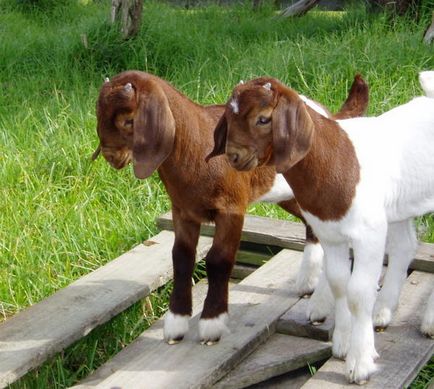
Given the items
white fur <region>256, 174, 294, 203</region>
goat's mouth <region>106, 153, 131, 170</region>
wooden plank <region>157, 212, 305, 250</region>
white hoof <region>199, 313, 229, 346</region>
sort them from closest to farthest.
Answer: goat's mouth <region>106, 153, 131, 170</region> < white hoof <region>199, 313, 229, 346</region> < white fur <region>256, 174, 294, 203</region> < wooden plank <region>157, 212, 305, 250</region>

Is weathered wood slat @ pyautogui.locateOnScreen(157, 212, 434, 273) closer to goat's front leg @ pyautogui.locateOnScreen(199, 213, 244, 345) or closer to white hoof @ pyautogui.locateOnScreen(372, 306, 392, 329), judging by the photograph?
white hoof @ pyautogui.locateOnScreen(372, 306, 392, 329)

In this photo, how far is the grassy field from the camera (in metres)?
3.72

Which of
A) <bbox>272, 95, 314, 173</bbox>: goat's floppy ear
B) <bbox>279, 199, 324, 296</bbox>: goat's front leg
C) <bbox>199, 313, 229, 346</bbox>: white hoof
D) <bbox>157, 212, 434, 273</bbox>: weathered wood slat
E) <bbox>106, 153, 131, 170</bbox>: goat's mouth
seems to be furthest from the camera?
<bbox>157, 212, 434, 273</bbox>: weathered wood slat

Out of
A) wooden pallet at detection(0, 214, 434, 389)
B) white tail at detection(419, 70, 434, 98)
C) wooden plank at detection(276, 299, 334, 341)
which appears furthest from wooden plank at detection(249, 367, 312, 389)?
white tail at detection(419, 70, 434, 98)

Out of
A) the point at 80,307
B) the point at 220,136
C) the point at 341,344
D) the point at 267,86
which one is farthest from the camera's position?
the point at 80,307

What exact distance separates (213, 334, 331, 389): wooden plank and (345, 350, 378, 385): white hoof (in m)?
0.28

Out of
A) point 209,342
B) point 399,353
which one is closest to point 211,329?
point 209,342

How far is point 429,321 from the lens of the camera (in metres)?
3.03

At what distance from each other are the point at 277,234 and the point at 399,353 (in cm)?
105

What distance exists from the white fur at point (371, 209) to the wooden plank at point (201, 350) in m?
0.34

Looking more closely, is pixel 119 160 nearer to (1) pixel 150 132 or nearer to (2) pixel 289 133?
(1) pixel 150 132

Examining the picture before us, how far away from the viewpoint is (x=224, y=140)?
8.45ft

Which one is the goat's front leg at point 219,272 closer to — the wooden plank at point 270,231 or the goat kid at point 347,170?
the goat kid at point 347,170

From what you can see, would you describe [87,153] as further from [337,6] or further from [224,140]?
[337,6]
